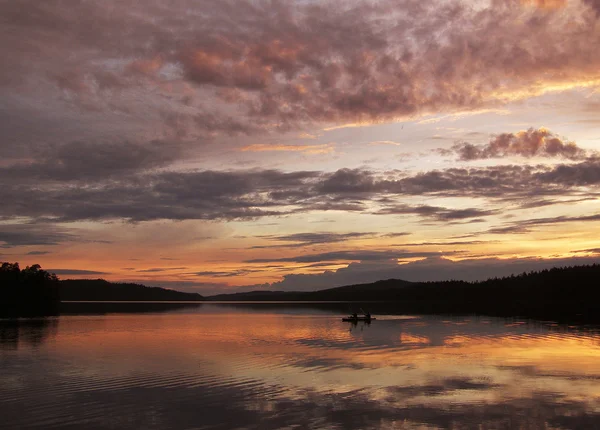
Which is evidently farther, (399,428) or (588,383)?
(588,383)

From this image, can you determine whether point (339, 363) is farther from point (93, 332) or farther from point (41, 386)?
point (93, 332)

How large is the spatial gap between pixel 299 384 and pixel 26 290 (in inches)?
4091

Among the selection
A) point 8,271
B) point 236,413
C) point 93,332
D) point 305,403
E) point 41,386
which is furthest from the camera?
point 8,271

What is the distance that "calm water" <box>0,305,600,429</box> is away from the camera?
74.5ft

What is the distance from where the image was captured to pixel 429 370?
36.0 metres

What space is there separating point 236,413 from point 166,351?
Result: 25347 mm

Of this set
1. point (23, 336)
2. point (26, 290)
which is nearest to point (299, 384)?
point (23, 336)

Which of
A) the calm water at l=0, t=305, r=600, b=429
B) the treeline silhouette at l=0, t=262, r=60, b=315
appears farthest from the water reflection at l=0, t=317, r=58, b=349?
the treeline silhouette at l=0, t=262, r=60, b=315

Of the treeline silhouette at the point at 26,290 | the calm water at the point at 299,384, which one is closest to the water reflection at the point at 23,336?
the calm water at the point at 299,384

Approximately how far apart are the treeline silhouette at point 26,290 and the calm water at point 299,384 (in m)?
63.0

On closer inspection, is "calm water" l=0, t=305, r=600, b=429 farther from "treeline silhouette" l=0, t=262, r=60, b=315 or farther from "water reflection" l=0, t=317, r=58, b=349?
"treeline silhouette" l=0, t=262, r=60, b=315

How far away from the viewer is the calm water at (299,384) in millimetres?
22703

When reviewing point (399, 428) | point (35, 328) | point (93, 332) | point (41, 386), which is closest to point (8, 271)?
point (35, 328)

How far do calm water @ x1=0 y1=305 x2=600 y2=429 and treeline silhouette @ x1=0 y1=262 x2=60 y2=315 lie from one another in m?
63.0
